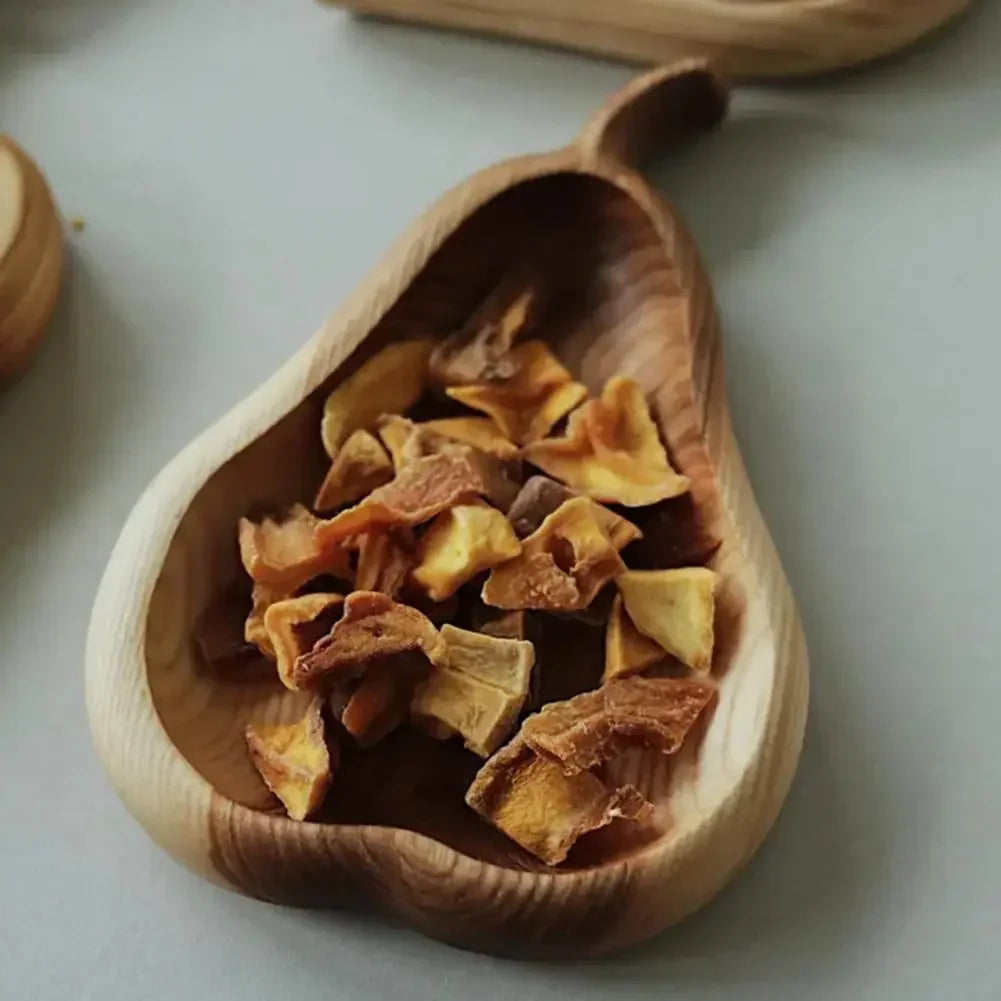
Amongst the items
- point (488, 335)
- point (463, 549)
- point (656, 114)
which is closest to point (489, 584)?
point (463, 549)

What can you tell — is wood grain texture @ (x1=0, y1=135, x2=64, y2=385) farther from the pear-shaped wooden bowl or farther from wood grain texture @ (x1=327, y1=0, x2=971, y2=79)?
wood grain texture @ (x1=327, y1=0, x2=971, y2=79)

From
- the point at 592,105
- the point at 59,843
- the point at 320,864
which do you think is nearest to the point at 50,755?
the point at 59,843

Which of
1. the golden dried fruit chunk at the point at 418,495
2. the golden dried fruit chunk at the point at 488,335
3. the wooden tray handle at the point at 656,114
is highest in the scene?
the wooden tray handle at the point at 656,114

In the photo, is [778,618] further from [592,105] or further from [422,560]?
[592,105]

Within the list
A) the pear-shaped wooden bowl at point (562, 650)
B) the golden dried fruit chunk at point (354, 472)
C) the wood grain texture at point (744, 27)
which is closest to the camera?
the pear-shaped wooden bowl at point (562, 650)

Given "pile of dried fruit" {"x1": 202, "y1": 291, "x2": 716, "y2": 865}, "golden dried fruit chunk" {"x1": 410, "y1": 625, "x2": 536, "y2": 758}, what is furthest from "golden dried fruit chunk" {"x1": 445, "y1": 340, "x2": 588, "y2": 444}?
"golden dried fruit chunk" {"x1": 410, "y1": 625, "x2": 536, "y2": 758}

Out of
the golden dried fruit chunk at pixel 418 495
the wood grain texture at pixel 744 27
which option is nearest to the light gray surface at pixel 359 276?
the wood grain texture at pixel 744 27

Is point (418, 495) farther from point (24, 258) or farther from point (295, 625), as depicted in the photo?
point (24, 258)

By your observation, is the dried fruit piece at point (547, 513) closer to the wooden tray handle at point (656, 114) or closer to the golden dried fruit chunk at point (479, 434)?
the golden dried fruit chunk at point (479, 434)
